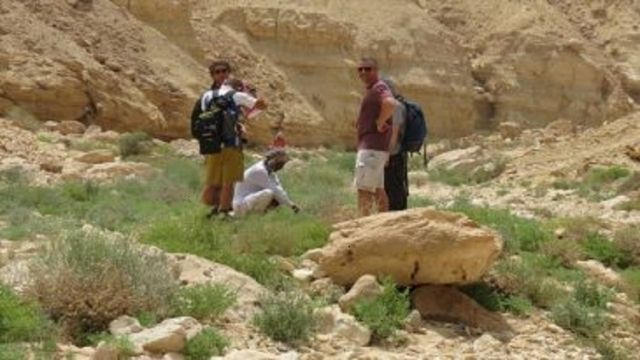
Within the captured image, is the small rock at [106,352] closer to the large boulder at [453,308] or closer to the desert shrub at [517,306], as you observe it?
the large boulder at [453,308]

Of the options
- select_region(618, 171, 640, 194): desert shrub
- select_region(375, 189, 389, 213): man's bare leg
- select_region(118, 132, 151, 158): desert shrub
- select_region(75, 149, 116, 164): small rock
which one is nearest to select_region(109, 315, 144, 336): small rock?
select_region(375, 189, 389, 213): man's bare leg

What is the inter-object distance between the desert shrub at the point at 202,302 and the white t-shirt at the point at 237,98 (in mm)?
3208

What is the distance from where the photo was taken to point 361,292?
7.09 m

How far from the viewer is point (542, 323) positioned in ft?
24.8

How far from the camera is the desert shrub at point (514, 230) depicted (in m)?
9.64

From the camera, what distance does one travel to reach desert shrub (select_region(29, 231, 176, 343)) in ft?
19.5

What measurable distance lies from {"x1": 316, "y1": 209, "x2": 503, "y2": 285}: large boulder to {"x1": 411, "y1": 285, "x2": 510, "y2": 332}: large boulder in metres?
0.09

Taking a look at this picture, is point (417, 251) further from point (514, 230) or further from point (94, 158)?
point (94, 158)

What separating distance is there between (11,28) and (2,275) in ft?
67.3

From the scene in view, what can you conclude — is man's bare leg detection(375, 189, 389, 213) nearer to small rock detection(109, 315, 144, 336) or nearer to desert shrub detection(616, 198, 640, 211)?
small rock detection(109, 315, 144, 336)

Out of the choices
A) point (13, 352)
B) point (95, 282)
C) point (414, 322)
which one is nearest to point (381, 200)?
point (414, 322)

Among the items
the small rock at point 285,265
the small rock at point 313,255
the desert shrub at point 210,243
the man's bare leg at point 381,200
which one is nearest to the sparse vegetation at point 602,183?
the man's bare leg at point 381,200

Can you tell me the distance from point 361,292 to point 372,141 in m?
2.42

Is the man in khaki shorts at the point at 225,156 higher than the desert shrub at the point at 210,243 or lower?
higher
